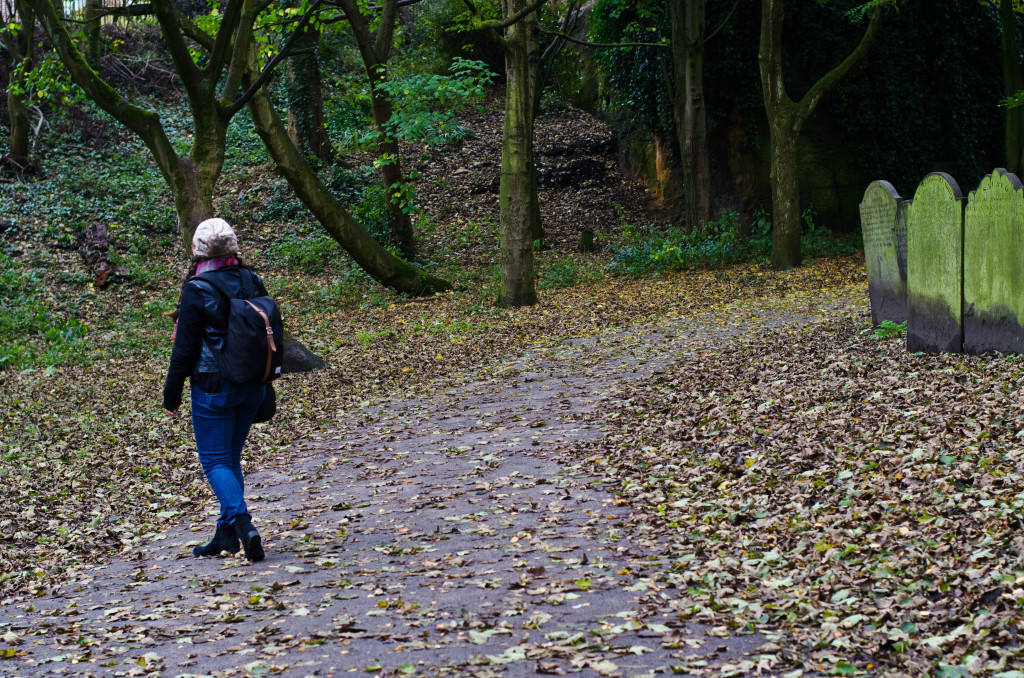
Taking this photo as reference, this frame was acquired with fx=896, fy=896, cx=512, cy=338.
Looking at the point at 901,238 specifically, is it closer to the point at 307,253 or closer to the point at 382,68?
the point at 382,68

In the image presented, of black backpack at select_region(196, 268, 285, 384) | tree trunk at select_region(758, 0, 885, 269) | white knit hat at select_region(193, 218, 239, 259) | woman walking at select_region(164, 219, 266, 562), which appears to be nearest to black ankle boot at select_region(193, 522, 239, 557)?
woman walking at select_region(164, 219, 266, 562)

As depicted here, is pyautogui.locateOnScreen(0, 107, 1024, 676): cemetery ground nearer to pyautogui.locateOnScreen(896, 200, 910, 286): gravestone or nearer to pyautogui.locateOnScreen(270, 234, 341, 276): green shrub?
pyautogui.locateOnScreen(896, 200, 910, 286): gravestone

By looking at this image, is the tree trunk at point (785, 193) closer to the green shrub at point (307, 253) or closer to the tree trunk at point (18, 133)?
the green shrub at point (307, 253)

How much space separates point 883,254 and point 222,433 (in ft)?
24.8

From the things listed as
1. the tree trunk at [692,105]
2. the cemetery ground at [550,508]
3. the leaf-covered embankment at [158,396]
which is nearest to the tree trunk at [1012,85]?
the leaf-covered embankment at [158,396]

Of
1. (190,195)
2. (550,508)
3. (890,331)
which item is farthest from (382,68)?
(550,508)

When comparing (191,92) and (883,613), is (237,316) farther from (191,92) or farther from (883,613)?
(191,92)

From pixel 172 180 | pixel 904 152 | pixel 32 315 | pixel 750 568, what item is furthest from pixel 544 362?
pixel 904 152

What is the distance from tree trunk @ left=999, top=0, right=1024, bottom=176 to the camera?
19.2 meters

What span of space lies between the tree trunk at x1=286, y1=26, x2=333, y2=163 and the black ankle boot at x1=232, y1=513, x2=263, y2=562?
19905 mm

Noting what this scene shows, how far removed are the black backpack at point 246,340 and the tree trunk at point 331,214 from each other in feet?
36.8

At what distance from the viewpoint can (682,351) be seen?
11.2m

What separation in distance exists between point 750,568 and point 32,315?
15.4 metres

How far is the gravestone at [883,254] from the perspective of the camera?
32.0 ft
